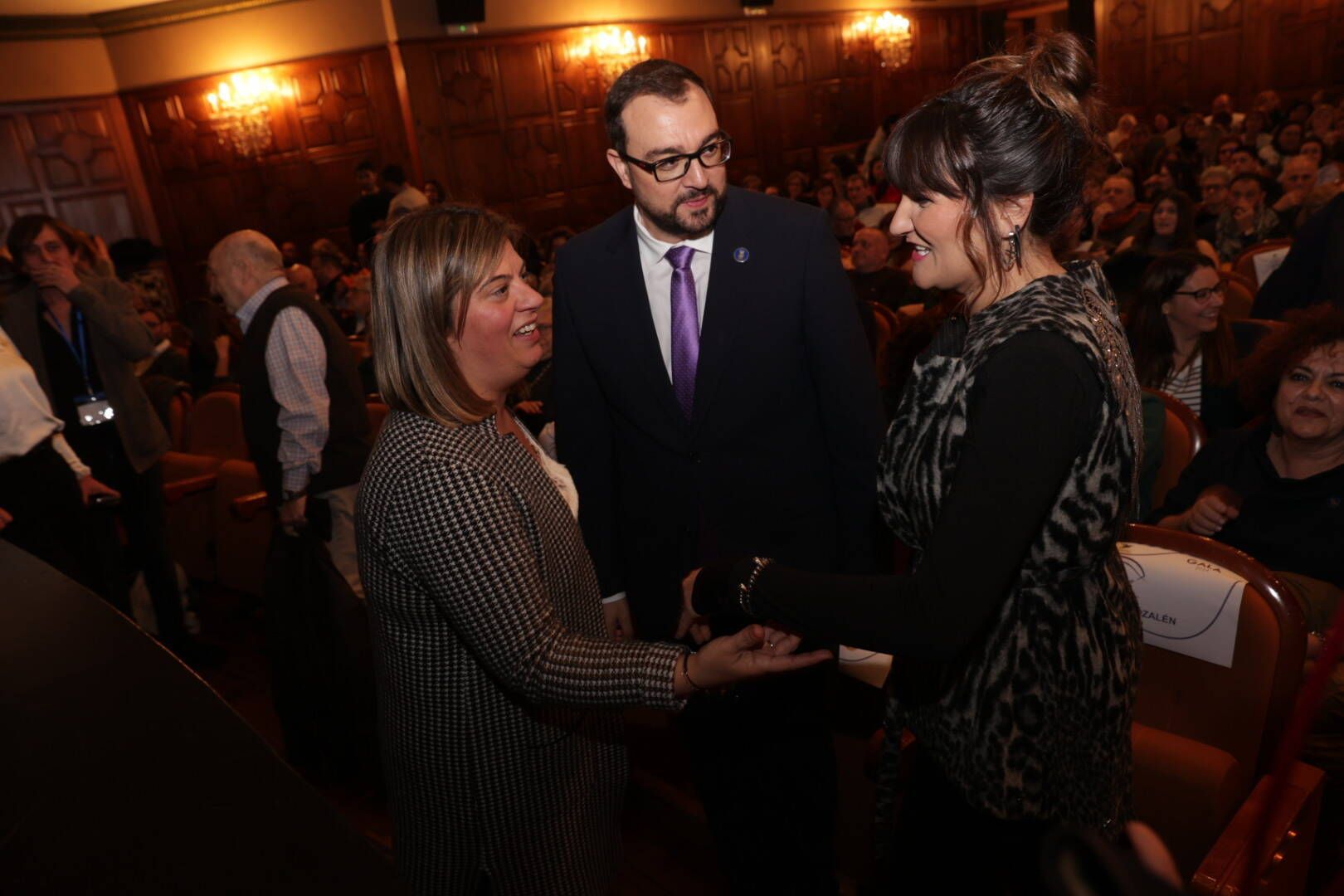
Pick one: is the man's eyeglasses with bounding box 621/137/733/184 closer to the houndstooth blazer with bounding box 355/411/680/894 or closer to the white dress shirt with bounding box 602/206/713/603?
the white dress shirt with bounding box 602/206/713/603

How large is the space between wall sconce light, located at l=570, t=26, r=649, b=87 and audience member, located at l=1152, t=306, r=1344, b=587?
9.10 metres

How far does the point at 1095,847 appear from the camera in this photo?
350mm

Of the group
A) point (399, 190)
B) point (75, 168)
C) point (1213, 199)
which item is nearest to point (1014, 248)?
point (1213, 199)

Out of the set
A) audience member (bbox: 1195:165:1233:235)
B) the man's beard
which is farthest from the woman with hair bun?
audience member (bbox: 1195:165:1233:235)

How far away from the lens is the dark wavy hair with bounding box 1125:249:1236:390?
3.03m

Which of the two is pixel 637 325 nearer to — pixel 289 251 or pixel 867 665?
pixel 867 665

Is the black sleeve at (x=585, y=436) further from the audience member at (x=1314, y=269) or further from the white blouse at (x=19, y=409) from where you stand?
the audience member at (x=1314, y=269)

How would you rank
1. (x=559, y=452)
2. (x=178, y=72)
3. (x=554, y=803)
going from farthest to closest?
(x=178, y=72)
(x=559, y=452)
(x=554, y=803)

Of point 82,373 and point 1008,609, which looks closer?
point 1008,609

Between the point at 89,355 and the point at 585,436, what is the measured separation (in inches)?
92.0

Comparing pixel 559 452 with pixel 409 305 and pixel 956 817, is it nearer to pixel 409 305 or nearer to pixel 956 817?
pixel 409 305

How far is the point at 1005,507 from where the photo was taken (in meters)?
0.91

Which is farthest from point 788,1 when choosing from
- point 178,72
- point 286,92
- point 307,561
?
point 307,561

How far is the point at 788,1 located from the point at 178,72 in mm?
7406
